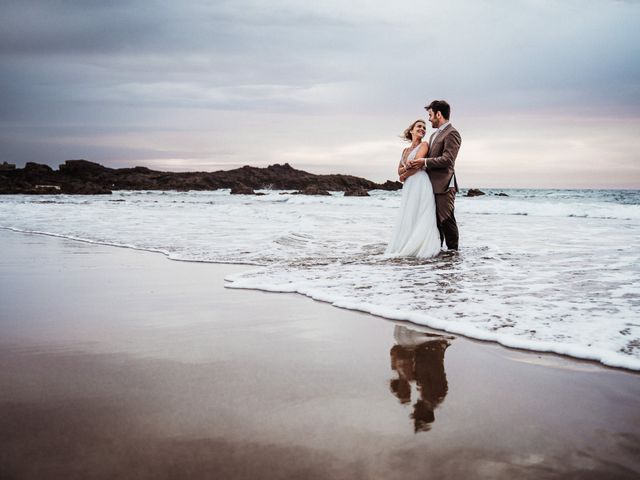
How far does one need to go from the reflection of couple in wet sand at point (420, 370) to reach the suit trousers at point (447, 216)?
183 inches

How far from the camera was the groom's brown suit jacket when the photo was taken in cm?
782

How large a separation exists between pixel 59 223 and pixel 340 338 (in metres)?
13.2

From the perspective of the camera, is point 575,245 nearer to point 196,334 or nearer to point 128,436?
point 196,334

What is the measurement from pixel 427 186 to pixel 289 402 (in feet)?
20.5

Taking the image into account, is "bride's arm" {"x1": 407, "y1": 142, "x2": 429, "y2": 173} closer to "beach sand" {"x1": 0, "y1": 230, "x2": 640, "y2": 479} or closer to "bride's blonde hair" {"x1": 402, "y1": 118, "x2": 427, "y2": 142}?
"bride's blonde hair" {"x1": 402, "y1": 118, "x2": 427, "y2": 142}

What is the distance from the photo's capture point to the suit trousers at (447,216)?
8.06 meters

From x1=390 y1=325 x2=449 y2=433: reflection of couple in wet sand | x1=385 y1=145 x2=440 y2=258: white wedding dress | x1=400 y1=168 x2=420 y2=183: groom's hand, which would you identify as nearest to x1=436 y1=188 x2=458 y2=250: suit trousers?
x1=385 y1=145 x2=440 y2=258: white wedding dress

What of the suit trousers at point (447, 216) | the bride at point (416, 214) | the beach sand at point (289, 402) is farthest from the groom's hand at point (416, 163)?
the beach sand at point (289, 402)

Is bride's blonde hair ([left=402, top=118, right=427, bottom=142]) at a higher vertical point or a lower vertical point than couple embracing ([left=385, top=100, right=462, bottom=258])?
higher

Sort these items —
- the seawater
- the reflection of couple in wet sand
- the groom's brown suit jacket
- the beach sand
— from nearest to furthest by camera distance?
the beach sand
the reflection of couple in wet sand
the seawater
the groom's brown suit jacket

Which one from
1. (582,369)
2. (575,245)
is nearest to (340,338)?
(582,369)

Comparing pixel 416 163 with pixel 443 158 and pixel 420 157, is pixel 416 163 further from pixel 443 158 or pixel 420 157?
pixel 443 158

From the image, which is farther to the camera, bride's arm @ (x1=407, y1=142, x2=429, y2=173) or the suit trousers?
the suit trousers

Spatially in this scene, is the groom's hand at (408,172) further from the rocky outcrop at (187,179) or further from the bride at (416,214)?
the rocky outcrop at (187,179)
